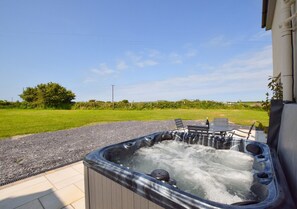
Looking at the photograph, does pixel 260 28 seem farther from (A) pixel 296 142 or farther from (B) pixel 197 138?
(A) pixel 296 142

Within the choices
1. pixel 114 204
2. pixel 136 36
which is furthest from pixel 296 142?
pixel 136 36

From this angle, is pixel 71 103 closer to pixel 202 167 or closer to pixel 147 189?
pixel 202 167

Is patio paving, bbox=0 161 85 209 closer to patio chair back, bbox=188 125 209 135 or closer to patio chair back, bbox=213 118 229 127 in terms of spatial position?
patio chair back, bbox=188 125 209 135

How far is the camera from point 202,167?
313cm

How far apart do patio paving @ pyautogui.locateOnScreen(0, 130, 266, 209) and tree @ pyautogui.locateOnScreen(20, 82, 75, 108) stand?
27.5 metres

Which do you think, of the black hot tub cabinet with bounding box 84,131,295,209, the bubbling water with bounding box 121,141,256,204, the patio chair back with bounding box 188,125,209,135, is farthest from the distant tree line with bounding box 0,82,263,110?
the black hot tub cabinet with bounding box 84,131,295,209

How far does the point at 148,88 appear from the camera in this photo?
25062mm

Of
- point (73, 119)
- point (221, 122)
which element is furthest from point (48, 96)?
point (221, 122)

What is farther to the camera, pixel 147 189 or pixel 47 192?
pixel 47 192

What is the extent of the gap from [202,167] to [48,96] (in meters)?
30.4

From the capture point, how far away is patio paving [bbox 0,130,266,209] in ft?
7.88

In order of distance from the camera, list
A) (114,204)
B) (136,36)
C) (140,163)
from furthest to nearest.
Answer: (136,36), (140,163), (114,204)

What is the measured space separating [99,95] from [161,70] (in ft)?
50.5

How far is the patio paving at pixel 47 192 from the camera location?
7.88ft
